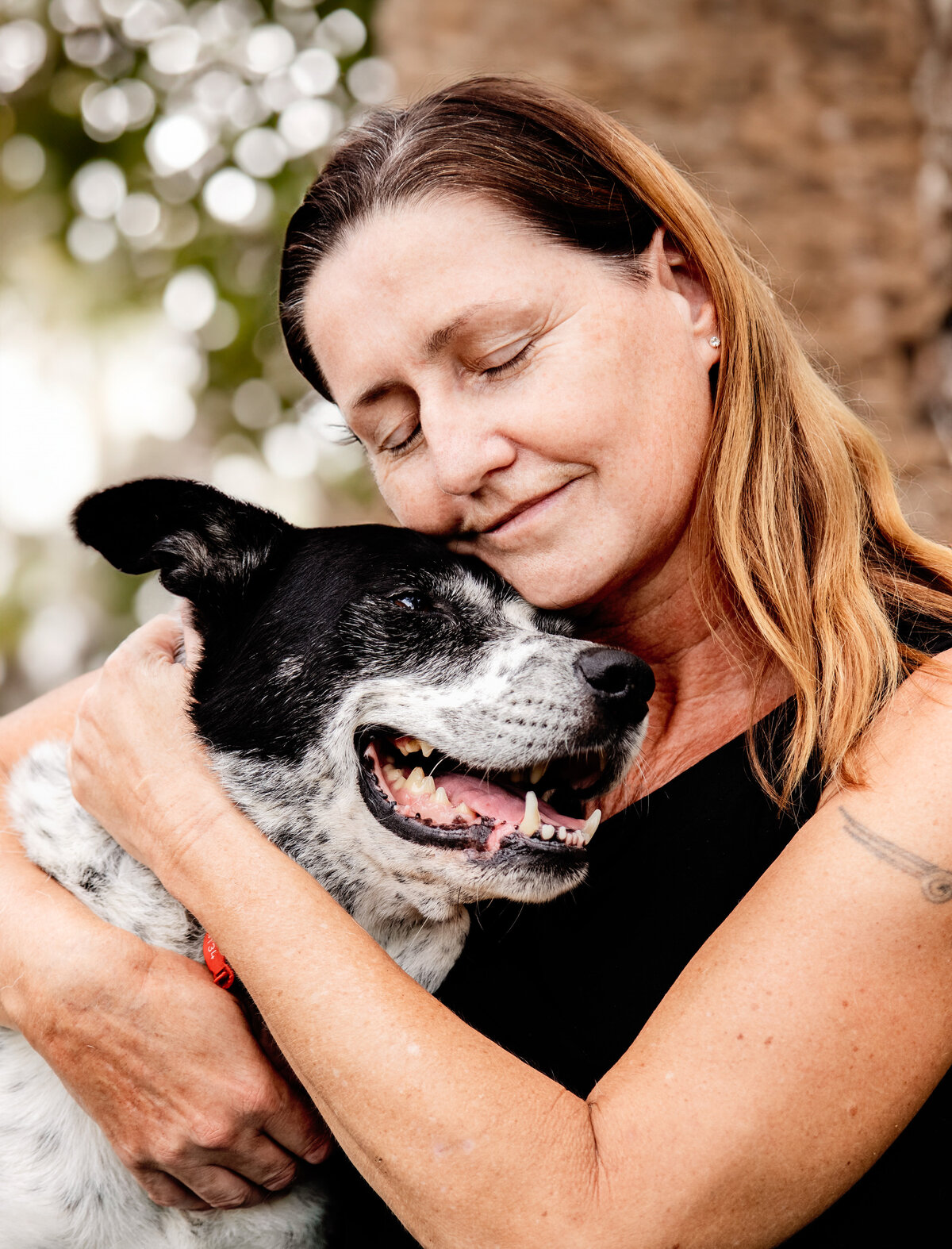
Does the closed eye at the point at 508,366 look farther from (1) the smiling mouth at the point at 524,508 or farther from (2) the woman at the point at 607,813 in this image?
(1) the smiling mouth at the point at 524,508

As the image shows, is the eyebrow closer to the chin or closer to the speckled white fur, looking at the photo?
the chin

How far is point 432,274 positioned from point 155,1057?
48.5 inches

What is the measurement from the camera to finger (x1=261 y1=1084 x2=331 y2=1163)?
161 cm

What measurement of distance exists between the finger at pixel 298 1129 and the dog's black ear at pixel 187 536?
90cm

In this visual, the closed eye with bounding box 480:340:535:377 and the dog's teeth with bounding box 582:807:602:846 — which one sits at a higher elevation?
the closed eye with bounding box 480:340:535:377

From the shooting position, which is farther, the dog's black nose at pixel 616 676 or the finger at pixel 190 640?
the finger at pixel 190 640

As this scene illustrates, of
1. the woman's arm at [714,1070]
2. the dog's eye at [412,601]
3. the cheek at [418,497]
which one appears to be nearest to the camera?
the woman's arm at [714,1070]

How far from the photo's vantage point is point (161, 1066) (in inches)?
60.3

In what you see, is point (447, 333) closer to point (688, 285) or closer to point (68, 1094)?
point (688, 285)

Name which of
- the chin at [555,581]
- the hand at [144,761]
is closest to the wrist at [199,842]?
the hand at [144,761]

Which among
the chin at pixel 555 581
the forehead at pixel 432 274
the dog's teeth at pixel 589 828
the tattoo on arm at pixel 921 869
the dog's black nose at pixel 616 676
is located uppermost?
the forehead at pixel 432 274

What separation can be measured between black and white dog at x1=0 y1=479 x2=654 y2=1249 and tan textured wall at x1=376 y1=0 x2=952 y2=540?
6.75 ft

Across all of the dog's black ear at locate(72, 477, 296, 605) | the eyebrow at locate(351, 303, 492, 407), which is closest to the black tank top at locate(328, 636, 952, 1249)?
the eyebrow at locate(351, 303, 492, 407)

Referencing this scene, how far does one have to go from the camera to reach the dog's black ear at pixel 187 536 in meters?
1.93
